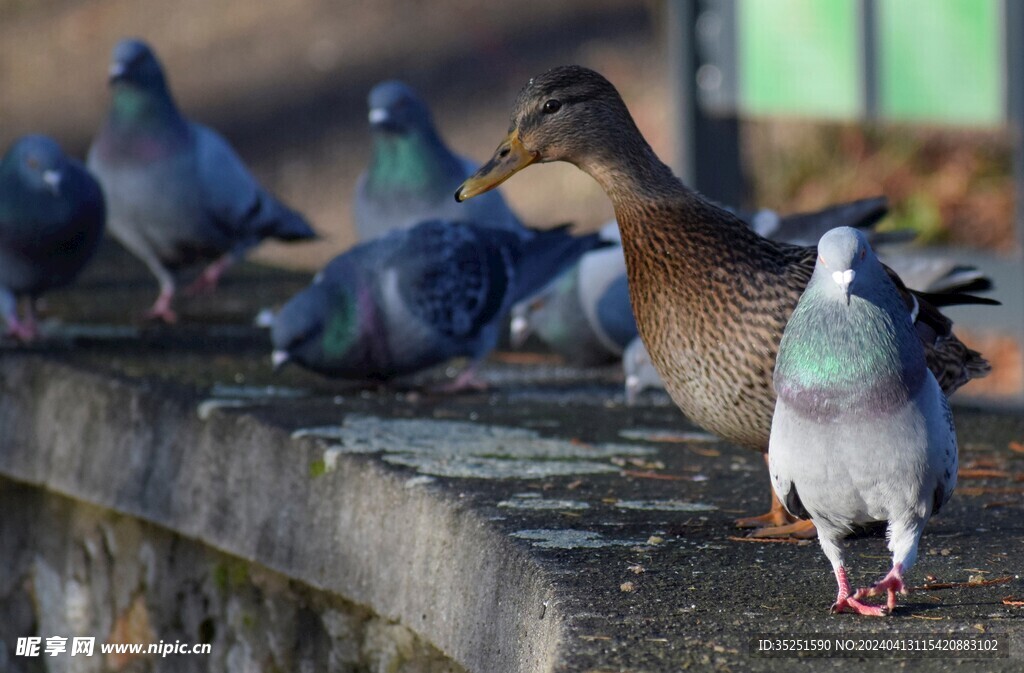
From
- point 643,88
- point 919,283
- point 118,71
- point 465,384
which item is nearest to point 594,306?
point 465,384

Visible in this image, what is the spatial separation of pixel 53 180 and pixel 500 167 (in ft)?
7.81

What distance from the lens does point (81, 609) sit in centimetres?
462

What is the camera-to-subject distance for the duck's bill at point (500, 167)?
354 centimetres

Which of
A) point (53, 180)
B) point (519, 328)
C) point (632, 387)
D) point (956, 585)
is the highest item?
point (53, 180)

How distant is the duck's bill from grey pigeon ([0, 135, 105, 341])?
236 centimetres

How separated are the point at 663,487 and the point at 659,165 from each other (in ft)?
2.57

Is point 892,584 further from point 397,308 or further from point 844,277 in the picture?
point 397,308

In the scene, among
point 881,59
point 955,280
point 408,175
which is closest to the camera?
point 955,280

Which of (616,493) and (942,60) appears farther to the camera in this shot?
(942,60)

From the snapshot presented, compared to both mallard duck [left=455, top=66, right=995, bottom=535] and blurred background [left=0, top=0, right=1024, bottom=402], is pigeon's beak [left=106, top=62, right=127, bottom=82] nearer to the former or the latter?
blurred background [left=0, top=0, right=1024, bottom=402]

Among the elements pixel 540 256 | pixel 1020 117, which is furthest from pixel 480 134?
pixel 540 256

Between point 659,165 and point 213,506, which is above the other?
point 659,165

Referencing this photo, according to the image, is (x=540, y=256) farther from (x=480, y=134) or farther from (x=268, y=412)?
(x=480, y=134)

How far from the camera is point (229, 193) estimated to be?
→ 6.25m
